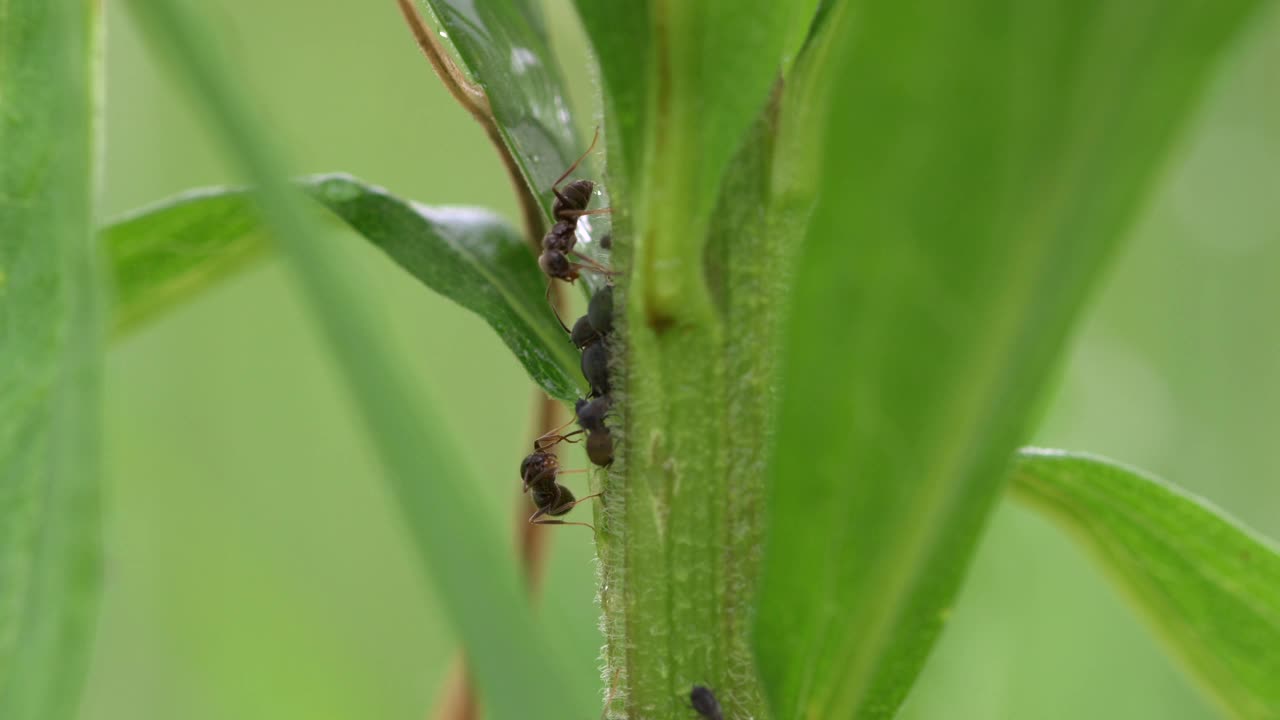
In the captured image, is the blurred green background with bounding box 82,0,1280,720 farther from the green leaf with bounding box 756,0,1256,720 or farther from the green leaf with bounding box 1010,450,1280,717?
the green leaf with bounding box 756,0,1256,720

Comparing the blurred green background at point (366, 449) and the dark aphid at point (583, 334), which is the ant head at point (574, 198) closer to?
the dark aphid at point (583, 334)

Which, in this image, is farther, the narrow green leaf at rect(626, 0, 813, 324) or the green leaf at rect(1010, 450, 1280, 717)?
the green leaf at rect(1010, 450, 1280, 717)

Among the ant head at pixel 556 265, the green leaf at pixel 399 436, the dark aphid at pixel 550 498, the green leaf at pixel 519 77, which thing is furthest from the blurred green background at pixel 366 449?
the green leaf at pixel 399 436

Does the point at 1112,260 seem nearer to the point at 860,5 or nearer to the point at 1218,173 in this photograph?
the point at 860,5

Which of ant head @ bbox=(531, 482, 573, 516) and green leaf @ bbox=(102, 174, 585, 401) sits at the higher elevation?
green leaf @ bbox=(102, 174, 585, 401)

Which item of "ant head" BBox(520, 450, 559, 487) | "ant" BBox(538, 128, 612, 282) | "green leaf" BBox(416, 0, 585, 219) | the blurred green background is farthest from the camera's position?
the blurred green background

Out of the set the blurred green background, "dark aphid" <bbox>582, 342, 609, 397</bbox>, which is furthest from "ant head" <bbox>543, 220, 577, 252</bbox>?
the blurred green background

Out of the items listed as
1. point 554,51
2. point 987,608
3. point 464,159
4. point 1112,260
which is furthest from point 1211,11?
point 464,159
